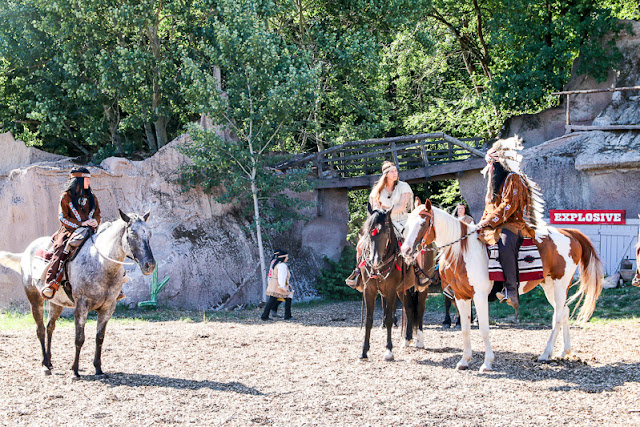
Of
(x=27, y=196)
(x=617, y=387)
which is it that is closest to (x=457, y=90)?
(x=27, y=196)

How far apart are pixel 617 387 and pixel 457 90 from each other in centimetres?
2082

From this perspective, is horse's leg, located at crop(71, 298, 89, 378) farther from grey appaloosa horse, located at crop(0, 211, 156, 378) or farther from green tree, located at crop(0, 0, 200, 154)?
green tree, located at crop(0, 0, 200, 154)

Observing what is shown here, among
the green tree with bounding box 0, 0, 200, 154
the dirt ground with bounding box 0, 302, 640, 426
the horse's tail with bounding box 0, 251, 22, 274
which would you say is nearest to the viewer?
the dirt ground with bounding box 0, 302, 640, 426

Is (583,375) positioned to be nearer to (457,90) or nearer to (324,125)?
(324,125)

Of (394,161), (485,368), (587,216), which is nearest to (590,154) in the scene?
(587,216)

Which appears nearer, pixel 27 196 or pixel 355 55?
pixel 27 196

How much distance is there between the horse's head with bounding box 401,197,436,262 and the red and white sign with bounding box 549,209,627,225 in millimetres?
10931

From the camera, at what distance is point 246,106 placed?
56.1ft

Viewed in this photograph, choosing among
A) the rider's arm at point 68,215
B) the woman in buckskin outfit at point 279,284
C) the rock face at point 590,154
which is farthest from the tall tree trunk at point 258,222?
the rider's arm at point 68,215

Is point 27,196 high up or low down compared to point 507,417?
up

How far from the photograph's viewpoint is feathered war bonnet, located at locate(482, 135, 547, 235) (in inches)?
324

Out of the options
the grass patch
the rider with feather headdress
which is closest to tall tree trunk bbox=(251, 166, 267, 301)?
the grass patch

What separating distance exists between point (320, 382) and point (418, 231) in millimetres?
2209

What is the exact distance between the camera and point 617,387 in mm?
7016
